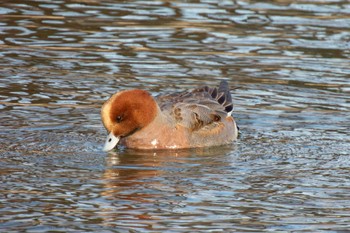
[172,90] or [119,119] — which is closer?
[119,119]

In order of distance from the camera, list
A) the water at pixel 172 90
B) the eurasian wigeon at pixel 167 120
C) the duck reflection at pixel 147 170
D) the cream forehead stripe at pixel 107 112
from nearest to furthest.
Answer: the water at pixel 172 90, the duck reflection at pixel 147 170, the cream forehead stripe at pixel 107 112, the eurasian wigeon at pixel 167 120

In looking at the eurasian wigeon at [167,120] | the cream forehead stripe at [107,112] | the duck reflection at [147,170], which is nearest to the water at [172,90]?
the duck reflection at [147,170]

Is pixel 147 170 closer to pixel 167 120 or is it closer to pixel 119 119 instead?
pixel 119 119

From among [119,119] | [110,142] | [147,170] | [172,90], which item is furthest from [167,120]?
[172,90]

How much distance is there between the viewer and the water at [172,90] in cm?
831

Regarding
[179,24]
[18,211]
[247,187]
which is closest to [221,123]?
[247,187]

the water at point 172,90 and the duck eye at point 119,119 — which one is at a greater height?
the duck eye at point 119,119

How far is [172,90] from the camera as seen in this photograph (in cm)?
1293

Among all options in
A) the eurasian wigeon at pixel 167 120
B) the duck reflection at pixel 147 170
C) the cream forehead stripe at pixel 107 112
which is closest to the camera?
the duck reflection at pixel 147 170

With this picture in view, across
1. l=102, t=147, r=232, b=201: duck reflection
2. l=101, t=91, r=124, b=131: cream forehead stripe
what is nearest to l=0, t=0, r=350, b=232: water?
l=102, t=147, r=232, b=201: duck reflection

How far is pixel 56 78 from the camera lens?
13305 mm

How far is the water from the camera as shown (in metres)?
8.31

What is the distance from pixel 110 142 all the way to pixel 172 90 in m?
2.71

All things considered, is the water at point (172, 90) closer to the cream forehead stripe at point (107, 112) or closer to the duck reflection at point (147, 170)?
the duck reflection at point (147, 170)
